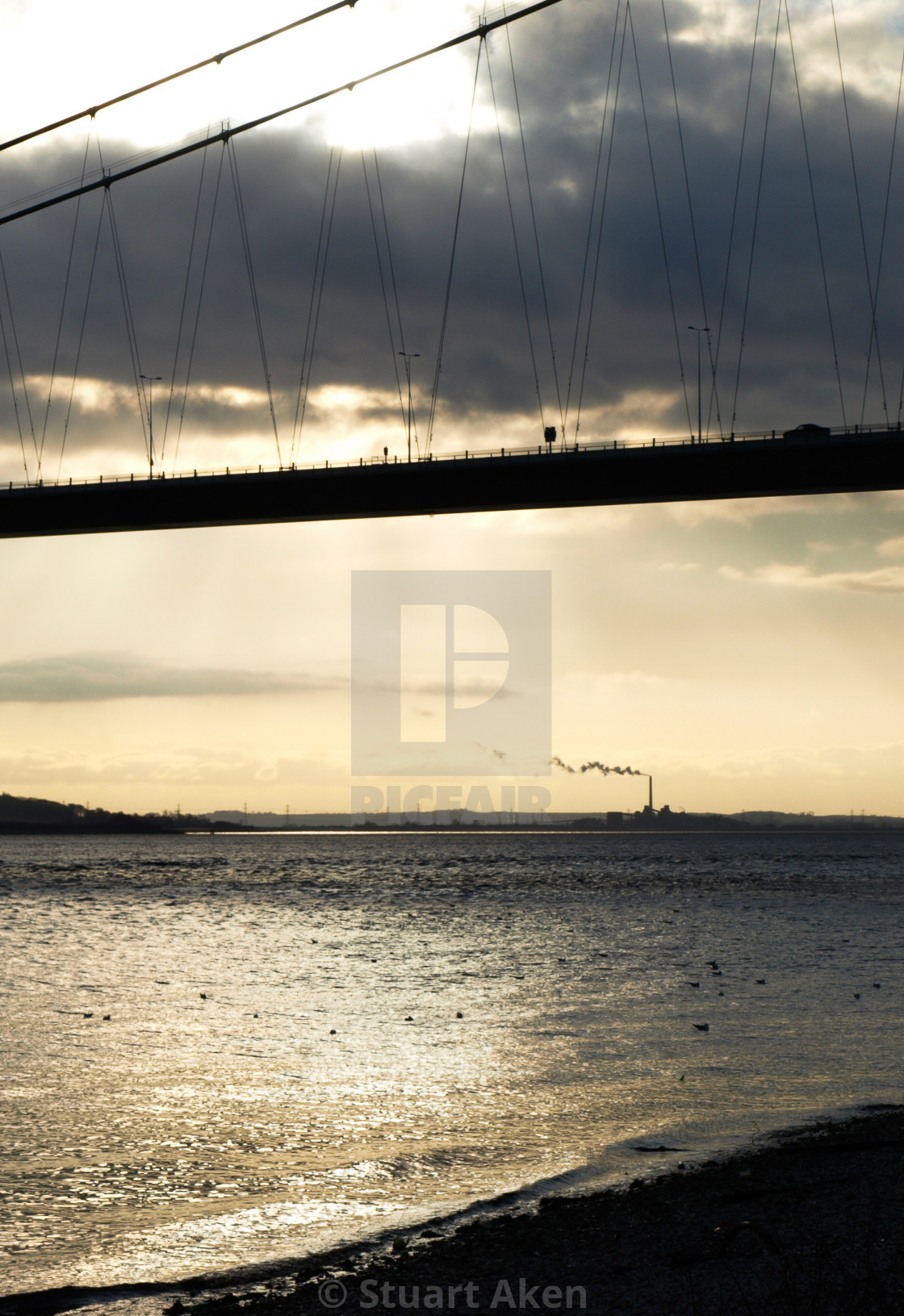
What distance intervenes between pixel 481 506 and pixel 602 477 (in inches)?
269

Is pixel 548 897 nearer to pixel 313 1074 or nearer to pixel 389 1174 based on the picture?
pixel 313 1074

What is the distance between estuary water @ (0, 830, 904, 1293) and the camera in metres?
9.64

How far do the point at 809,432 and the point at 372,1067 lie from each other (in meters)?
50.3

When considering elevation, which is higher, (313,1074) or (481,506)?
(481,506)

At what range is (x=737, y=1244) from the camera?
305 inches

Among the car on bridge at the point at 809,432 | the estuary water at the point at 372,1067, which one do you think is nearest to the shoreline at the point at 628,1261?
the estuary water at the point at 372,1067

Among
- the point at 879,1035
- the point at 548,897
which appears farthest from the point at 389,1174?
the point at 548,897

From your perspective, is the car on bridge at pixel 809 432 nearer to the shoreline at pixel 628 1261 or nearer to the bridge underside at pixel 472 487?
the bridge underside at pixel 472 487

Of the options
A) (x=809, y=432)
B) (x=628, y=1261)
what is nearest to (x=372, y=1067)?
(x=628, y=1261)

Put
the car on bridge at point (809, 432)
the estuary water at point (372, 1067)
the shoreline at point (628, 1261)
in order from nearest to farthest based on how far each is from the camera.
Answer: the shoreline at point (628, 1261)
the estuary water at point (372, 1067)
the car on bridge at point (809, 432)

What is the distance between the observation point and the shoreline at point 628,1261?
680 centimetres

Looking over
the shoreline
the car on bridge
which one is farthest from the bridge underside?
the shoreline

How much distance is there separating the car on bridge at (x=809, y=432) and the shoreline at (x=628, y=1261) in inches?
2097

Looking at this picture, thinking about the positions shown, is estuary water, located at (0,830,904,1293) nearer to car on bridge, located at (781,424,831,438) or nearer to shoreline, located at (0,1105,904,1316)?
shoreline, located at (0,1105,904,1316)
